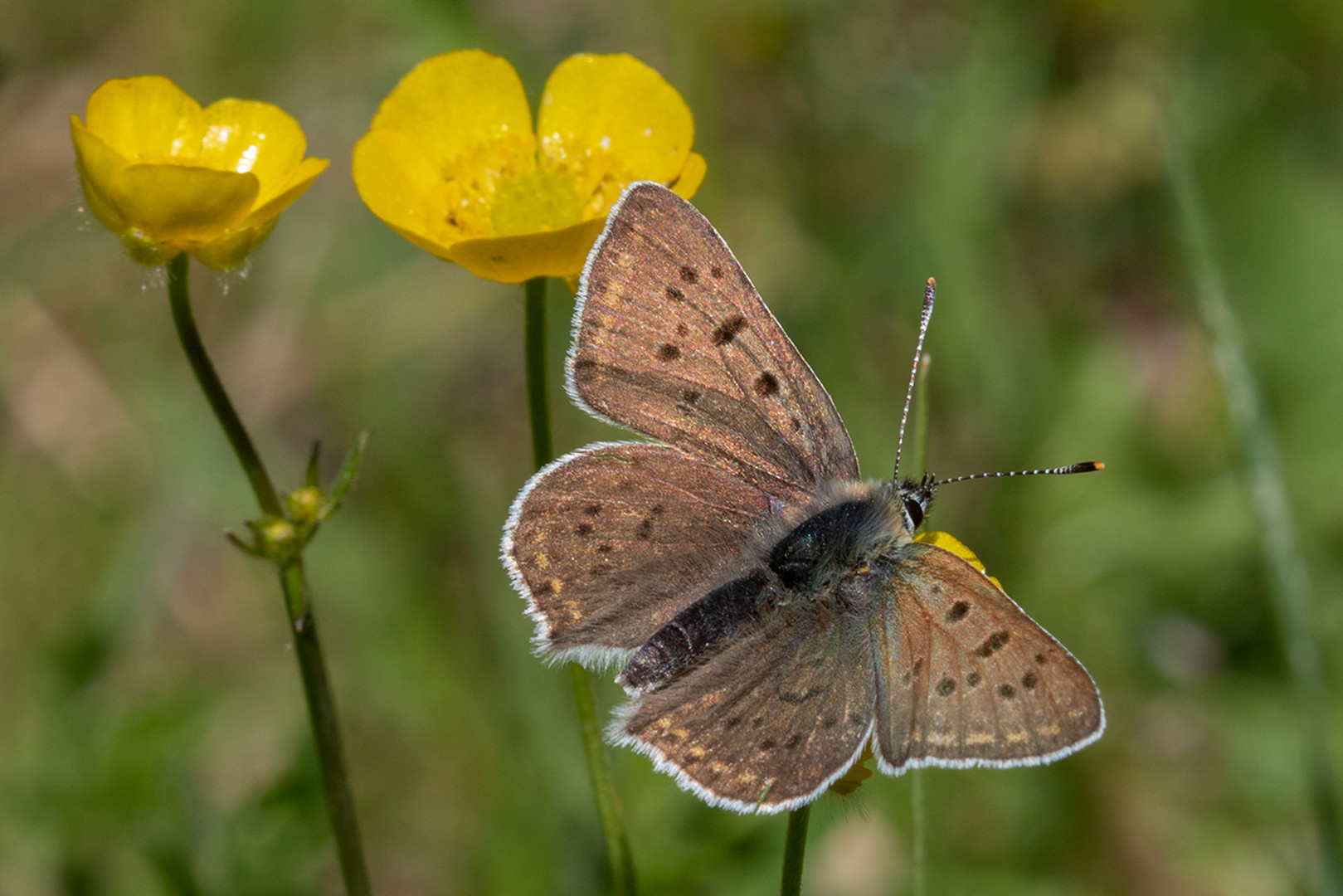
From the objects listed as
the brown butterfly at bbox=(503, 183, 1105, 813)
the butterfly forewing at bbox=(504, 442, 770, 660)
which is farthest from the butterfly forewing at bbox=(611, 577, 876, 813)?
the butterfly forewing at bbox=(504, 442, 770, 660)

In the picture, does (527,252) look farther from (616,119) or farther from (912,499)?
(912,499)

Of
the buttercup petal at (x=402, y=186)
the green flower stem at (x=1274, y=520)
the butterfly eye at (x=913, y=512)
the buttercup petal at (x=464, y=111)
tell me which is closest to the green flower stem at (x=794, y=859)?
the butterfly eye at (x=913, y=512)

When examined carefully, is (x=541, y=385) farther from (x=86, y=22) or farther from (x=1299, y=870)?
(x=86, y=22)

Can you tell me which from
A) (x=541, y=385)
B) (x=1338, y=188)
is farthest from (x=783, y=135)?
(x=541, y=385)

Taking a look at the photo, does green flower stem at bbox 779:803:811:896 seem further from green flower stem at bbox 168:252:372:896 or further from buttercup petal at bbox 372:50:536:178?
buttercup petal at bbox 372:50:536:178

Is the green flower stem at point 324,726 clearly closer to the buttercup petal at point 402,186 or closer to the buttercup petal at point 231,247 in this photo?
the buttercup petal at point 231,247
